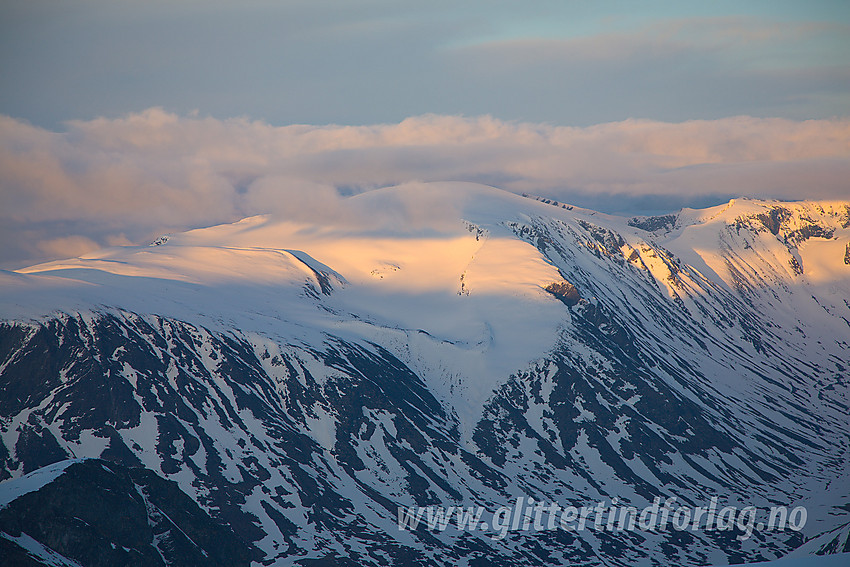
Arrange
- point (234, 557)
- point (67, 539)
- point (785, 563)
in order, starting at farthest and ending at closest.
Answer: point (234, 557) → point (67, 539) → point (785, 563)

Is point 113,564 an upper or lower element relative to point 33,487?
lower

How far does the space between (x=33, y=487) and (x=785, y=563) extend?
129810 mm

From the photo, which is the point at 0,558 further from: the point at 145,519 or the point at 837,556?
the point at 837,556

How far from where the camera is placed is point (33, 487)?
168000 mm

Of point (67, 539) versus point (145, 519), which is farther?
point (145, 519)

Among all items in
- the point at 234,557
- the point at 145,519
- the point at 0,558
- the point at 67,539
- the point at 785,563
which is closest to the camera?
the point at 785,563

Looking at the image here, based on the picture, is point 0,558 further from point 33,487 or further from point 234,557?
point 234,557

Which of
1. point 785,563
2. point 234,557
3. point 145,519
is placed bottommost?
point 234,557


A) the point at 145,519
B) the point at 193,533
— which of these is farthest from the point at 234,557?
the point at 145,519

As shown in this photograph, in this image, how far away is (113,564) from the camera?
16675cm

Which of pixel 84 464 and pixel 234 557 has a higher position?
pixel 84 464

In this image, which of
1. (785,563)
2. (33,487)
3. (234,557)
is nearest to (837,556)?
(785,563)

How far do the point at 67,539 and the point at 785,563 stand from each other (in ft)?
399

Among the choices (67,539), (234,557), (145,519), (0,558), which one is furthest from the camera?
(234,557)
